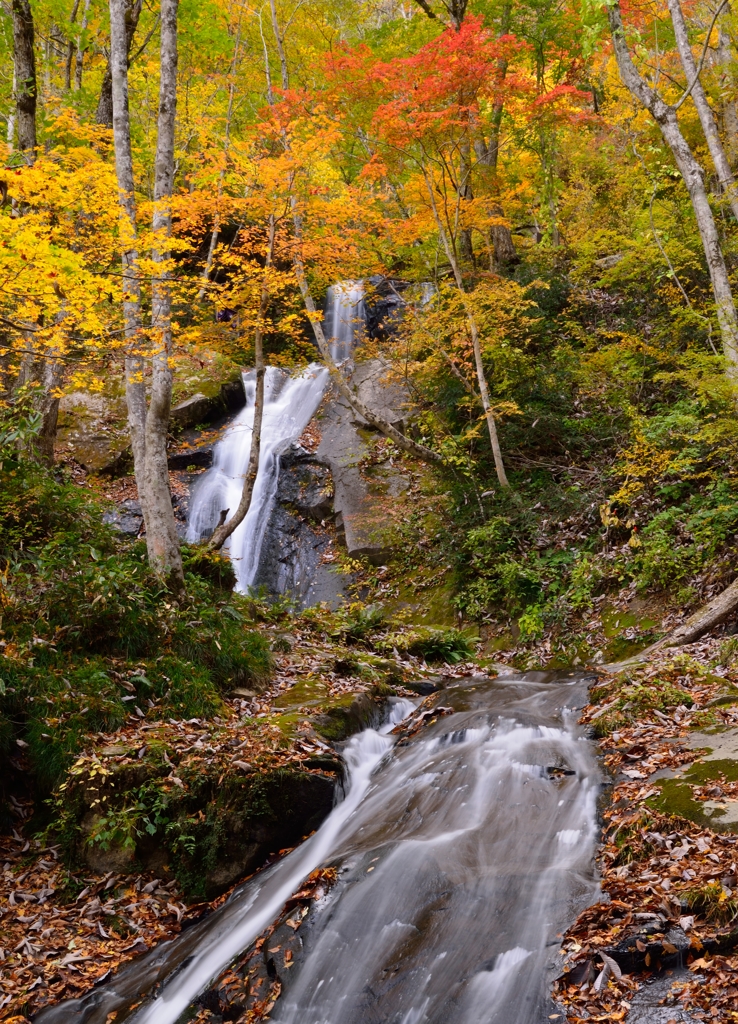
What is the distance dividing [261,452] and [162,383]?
306 inches

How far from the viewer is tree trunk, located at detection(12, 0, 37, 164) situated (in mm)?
8234

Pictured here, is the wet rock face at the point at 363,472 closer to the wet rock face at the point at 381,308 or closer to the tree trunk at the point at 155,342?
the wet rock face at the point at 381,308

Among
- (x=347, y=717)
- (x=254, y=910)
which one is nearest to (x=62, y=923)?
(x=254, y=910)

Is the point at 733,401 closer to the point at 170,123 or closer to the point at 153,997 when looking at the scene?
the point at 170,123

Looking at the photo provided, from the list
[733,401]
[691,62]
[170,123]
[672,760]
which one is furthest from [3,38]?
[672,760]

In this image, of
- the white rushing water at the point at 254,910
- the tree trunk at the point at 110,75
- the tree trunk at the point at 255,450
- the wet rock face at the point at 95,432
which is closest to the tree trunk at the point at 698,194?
the tree trunk at the point at 255,450

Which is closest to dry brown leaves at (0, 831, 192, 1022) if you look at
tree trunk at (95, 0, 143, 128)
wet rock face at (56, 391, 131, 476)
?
tree trunk at (95, 0, 143, 128)

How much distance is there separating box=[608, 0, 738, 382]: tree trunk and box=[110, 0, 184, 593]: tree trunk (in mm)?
5918

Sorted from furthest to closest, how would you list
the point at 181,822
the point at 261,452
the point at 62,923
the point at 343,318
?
the point at 343,318 < the point at 261,452 < the point at 181,822 < the point at 62,923

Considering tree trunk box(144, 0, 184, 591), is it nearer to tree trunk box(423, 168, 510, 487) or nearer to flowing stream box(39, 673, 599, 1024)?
flowing stream box(39, 673, 599, 1024)

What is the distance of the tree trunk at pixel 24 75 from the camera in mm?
8234

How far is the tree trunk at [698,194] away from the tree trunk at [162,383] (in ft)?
18.9

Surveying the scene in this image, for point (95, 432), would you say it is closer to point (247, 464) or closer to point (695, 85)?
point (247, 464)

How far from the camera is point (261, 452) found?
1609 cm
